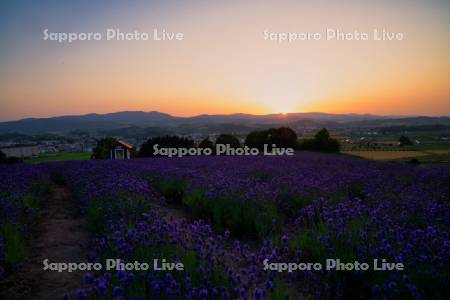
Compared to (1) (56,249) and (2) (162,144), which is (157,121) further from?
(1) (56,249)

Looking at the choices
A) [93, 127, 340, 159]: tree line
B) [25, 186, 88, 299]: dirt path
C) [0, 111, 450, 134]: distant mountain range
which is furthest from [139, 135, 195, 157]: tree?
[0, 111, 450, 134]: distant mountain range

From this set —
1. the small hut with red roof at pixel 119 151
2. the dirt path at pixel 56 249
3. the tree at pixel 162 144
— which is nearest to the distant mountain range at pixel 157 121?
the tree at pixel 162 144

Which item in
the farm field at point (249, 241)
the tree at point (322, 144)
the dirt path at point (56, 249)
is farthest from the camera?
the tree at point (322, 144)

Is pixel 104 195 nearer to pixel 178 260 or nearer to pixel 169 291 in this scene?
pixel 178 260

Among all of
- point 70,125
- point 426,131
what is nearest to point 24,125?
point 70,125

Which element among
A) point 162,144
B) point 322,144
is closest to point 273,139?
point 322,144

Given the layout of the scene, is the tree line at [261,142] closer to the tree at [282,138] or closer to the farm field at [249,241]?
the tree at [282,138]
